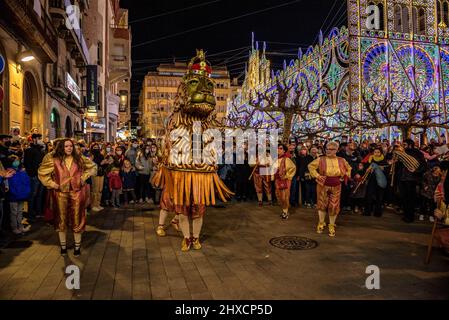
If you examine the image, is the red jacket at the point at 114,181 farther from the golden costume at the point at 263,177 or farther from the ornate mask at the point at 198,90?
the ornate mask at the point at 198,90

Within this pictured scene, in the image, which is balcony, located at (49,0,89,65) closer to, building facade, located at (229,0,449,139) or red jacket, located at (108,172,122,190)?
red jacket, located at (108,172,122,190)

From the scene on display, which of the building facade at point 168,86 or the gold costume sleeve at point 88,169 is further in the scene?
the building facade at point 168,86

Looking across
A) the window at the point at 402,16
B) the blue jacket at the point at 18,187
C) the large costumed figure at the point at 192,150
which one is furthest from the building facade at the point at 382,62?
the blue jacket at the point at 18,187

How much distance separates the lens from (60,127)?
1705 centimetres

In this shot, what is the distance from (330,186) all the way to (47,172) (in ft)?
16.5

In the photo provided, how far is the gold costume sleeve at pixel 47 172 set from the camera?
4895mm

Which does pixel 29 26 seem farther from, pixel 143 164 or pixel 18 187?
pixel 18 187

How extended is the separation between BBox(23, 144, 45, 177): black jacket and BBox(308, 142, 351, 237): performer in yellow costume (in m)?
6.09

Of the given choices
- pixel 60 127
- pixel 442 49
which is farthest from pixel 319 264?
pixel 442 49

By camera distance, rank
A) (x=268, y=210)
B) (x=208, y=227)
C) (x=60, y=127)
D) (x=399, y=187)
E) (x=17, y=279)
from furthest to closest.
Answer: (x=60, y=127) < (x=268, y=210) < (x=399, y=187) < (x=208, y=227) < (x=17, y=279)

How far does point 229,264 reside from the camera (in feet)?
15.3

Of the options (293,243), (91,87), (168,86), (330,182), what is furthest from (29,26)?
(168,86)

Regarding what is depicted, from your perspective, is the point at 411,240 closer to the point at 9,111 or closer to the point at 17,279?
the point at 17,279

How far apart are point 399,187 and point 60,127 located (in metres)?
16.0
